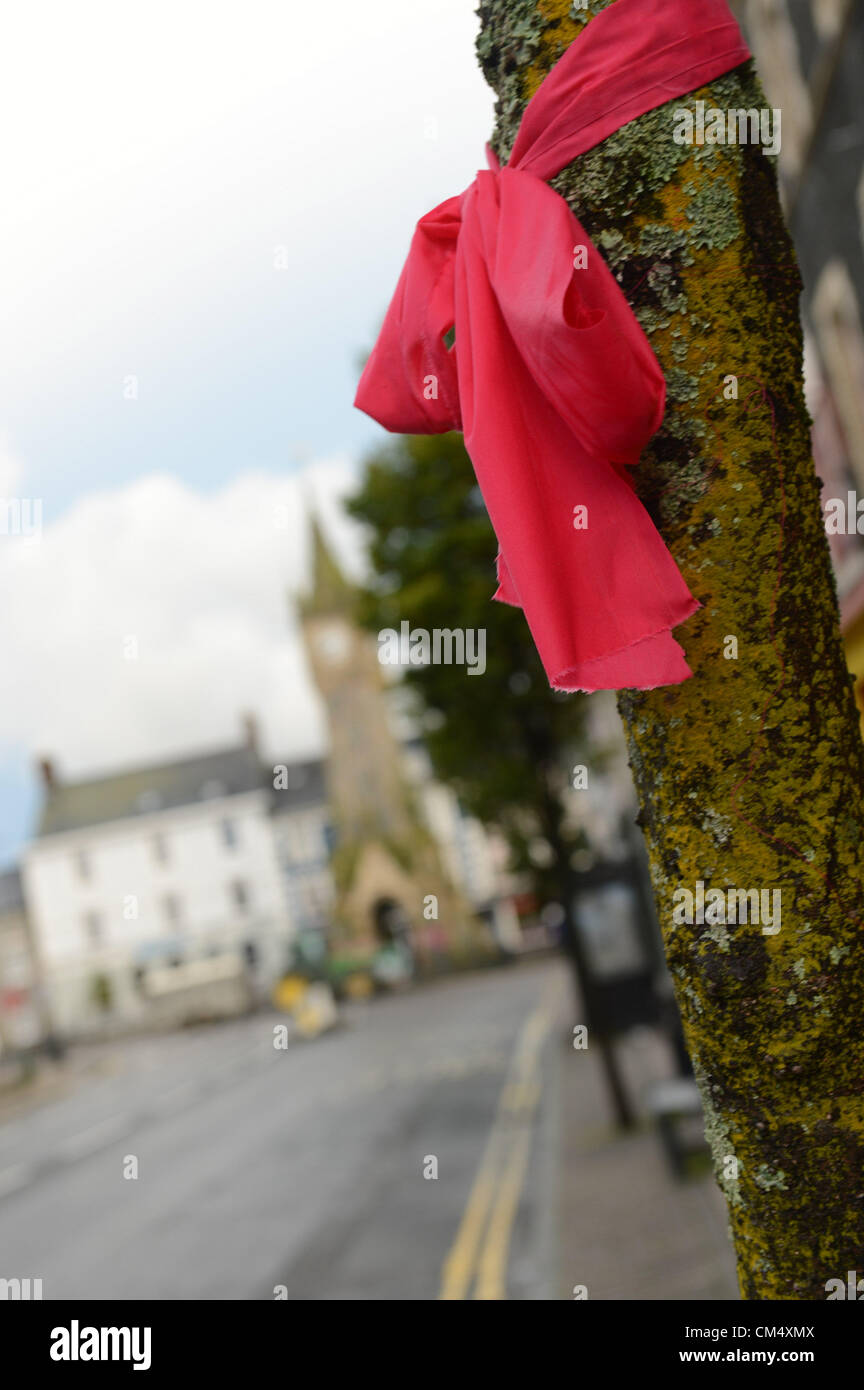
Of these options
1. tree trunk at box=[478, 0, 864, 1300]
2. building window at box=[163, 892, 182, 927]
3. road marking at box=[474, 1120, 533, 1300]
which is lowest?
building window at box=[163, 892, 182, 927]

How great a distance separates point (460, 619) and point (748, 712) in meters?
14.1

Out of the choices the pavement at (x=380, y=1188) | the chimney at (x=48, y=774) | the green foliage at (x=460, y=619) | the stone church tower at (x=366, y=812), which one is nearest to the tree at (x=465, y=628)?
the green foliage at (x=460, y=619)

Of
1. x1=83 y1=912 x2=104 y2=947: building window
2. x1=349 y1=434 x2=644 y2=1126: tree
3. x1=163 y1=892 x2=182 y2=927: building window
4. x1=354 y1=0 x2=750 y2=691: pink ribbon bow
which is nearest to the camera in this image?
x1=354 y1=0 x2=750 y2=691: pink ribbon bow

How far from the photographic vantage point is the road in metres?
10.1

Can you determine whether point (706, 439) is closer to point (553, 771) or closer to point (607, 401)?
point (607, 401)

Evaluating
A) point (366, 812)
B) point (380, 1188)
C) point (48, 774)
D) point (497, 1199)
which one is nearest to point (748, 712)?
point (497, 1199)

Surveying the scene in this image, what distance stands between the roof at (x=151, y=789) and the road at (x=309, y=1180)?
50.8 m

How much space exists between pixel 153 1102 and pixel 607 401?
28585mm

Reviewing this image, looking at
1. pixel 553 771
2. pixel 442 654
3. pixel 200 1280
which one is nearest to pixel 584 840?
pixel 553 771

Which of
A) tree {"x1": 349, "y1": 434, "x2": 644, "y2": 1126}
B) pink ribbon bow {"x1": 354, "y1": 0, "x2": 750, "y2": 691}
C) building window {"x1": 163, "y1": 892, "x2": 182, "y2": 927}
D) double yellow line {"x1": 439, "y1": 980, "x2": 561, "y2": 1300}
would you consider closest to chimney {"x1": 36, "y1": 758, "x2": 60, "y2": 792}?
building window {"x1": 163, "y1": 892, "x2": 182, "y2": 927}

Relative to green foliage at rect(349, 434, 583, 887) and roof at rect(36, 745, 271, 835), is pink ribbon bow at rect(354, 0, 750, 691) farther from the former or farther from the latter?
roof at rect(36, 745, 271, 835)

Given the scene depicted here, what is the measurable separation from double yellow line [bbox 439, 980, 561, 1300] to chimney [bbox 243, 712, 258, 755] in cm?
6693

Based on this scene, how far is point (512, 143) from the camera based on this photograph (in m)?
2.04

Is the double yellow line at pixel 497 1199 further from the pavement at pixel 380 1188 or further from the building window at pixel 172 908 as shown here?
the building window at pixel 172 908
